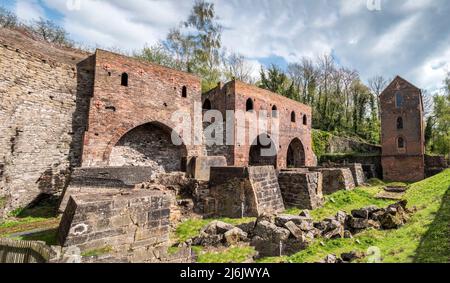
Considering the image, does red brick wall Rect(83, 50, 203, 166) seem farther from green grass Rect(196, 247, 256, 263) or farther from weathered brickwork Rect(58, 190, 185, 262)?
green grass Rect(196, 247, 256, 263)

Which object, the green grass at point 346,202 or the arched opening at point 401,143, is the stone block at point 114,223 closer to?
the green grass at point 346,202

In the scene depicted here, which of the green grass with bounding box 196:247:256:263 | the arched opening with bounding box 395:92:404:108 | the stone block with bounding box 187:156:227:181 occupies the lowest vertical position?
the green grass with bounding box 196:247:256:263

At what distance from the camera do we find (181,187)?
888 cm

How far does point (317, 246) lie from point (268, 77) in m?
30.7

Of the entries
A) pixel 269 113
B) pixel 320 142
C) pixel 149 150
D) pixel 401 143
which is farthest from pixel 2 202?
pixel 401 143

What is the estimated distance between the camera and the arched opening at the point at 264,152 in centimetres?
1855

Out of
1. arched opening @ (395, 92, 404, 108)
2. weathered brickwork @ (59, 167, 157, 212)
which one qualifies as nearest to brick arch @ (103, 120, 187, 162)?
weathered brickwork @ (59, 167, 157, 212)

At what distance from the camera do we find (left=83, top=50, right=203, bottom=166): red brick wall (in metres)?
10.6

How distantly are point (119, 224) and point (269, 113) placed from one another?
15.4 metres

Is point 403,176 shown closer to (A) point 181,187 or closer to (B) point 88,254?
(A) point 181,187

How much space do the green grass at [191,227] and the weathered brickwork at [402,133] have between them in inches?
850

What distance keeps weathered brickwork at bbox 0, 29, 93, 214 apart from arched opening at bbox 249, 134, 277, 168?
1199cm

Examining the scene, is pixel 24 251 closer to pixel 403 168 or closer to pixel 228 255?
pixel 228 255

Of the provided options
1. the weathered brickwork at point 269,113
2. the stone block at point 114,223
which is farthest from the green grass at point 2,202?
the weathered brickwork at point 269,113
